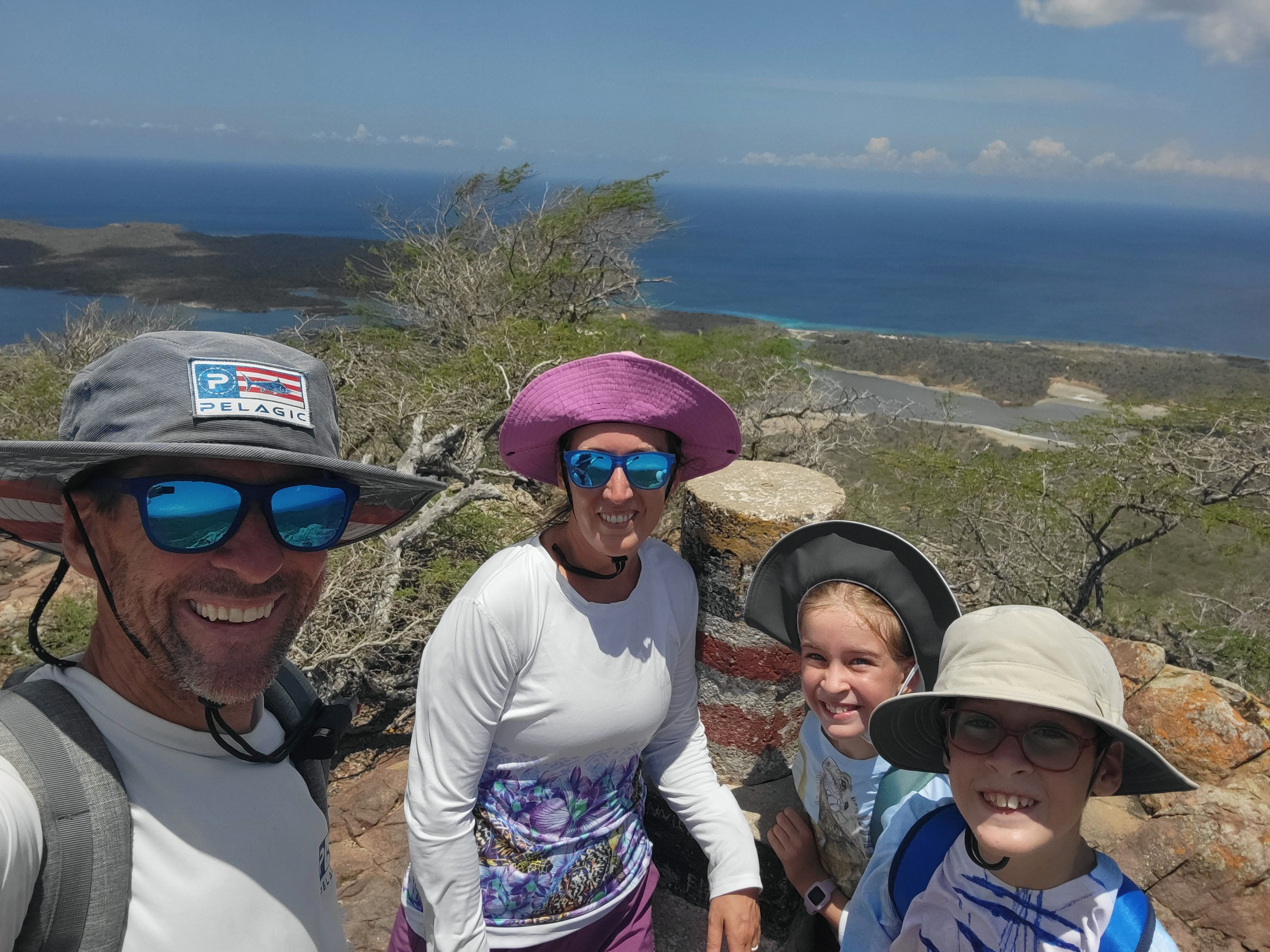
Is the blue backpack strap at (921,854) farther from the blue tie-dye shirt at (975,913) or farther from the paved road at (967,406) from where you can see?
the paved road at (967,406)

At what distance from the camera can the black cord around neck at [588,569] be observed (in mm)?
1944

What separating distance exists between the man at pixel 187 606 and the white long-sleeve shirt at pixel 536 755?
1.14 ft

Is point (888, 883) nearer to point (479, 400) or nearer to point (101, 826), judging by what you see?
point (101, 826)

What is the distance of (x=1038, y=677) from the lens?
4.66ft

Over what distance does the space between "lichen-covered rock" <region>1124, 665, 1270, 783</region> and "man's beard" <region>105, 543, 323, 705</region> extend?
3376 mm

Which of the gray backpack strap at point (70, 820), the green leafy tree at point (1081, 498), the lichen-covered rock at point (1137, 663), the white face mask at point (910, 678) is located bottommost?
the green leafy tree at point (1081, 498)

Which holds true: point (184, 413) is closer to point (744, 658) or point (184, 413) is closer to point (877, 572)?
point (877, 572)

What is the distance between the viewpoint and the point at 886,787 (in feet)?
6.23

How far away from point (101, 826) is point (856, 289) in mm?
101174

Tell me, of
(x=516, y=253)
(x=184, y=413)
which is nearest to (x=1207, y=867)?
(x=184, y=413)

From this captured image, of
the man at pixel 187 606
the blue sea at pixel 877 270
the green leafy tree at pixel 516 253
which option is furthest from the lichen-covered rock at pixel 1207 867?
the blue sea at pixel 877 270

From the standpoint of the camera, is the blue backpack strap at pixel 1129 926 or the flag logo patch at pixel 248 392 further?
the blue backpack strap at pixel 1129 926

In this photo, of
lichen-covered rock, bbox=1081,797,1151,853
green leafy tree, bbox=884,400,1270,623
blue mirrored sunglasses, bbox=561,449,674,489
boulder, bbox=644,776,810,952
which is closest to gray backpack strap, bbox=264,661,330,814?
blue mirrored sunglasses, bbox=561,449,674,489

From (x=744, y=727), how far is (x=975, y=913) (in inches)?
39.8
